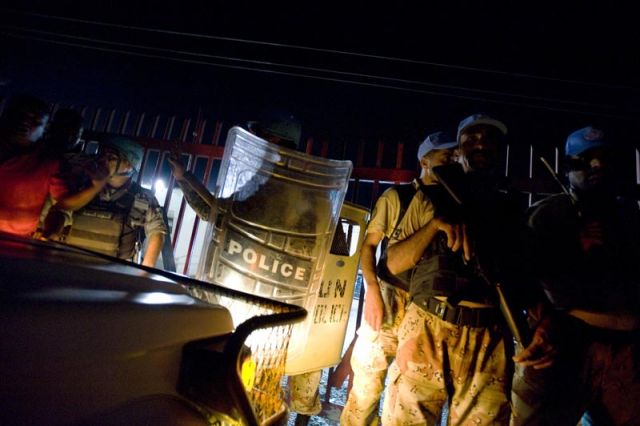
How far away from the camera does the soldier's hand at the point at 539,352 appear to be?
2.15 metres

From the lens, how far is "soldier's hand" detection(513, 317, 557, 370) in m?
2.15

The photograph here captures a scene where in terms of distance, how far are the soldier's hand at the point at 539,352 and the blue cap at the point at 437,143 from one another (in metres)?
1.78

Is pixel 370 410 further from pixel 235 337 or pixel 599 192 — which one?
pixel 599 192

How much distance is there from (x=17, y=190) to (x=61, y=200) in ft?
1.43

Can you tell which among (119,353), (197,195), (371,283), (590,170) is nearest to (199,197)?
(197,195)

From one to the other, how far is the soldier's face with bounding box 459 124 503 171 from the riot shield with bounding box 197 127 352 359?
1363 millimetres

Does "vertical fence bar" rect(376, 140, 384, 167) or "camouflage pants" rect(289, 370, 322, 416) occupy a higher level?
"vertical fence bar" rect(376, 140, 384, 167)

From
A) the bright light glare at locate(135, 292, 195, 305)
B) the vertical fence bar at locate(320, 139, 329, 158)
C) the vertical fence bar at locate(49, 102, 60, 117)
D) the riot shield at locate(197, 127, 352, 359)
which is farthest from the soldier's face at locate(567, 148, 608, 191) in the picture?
the vertical fence bar at locate(49, 102, 60, 117)

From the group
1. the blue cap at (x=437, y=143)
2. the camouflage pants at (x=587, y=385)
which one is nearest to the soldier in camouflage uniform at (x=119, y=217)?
the blue cap at (x=437, y=143)

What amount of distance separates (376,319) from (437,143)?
73.0 inches

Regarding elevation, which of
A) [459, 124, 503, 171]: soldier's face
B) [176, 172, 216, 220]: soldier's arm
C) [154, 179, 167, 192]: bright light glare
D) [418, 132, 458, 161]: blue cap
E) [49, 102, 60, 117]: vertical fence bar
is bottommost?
[176, 172, 216, 220]: soldier's arm

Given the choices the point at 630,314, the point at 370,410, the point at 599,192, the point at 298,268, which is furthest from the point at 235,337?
the point at 599,192

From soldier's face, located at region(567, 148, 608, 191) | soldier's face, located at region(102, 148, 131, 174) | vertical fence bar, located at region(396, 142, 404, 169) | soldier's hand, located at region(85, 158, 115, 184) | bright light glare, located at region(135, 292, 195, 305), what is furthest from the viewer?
vertical fence bar, located at region(396, 142, 404, 169)

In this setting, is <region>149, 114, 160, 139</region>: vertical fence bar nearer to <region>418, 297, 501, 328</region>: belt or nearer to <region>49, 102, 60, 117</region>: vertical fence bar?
<region>49, 102, 60, 117</region>: vertical fence bar
